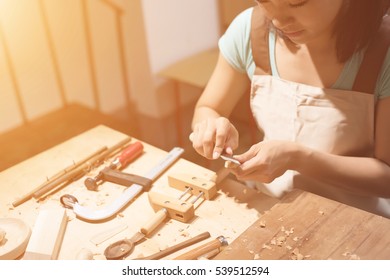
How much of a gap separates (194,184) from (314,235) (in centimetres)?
29

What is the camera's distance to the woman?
94 cm

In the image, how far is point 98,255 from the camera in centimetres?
82

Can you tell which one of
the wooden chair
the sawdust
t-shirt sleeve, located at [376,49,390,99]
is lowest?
the wooden chair

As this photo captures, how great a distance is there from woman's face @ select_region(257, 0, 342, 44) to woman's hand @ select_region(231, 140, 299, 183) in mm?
245

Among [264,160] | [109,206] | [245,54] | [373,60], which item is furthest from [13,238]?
[373,60]

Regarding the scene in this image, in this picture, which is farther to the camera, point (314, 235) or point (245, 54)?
point (245, 54)

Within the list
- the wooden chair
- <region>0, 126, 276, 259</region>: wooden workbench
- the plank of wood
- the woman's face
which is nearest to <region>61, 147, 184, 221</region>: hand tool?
<region>0, 126, 276, 259</region>: wooden workbench

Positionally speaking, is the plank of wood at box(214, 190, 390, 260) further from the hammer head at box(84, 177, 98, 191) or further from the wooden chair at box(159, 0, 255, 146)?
the wooden chair at box(159, 0, 255, 146)

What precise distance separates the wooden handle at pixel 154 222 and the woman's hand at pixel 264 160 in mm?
172

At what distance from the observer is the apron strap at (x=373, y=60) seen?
973 mm

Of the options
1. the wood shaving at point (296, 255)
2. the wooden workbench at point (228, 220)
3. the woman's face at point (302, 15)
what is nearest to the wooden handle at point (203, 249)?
the wooden workbench at point (228, 220)

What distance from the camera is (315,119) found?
1.07 m

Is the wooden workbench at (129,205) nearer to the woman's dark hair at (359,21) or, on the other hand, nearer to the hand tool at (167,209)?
the hand tool at (167,209)

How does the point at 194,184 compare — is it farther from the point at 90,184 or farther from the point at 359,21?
the point at 359,21
